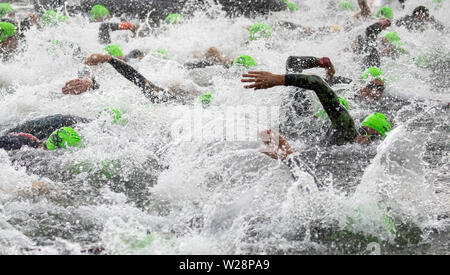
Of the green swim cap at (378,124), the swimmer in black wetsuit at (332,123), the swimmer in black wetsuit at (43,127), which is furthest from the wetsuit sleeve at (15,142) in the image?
the green swim cap at (378,124)

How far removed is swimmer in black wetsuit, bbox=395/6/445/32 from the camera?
33.6 ft

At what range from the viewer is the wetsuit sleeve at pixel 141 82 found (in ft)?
19.8

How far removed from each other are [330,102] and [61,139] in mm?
2748

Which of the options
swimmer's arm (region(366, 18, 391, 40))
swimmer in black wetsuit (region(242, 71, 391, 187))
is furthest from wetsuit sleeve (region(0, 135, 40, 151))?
swimmer's arm (region(366, 18, 391, 40))

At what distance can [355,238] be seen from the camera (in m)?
3.88

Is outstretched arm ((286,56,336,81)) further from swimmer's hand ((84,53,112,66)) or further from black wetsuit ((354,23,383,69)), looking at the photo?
swimmer's hand ((84,53,112,66))

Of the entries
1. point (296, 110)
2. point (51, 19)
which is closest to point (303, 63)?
point (296, 110)

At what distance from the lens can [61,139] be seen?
5.18 m

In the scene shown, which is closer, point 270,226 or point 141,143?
point 270,226

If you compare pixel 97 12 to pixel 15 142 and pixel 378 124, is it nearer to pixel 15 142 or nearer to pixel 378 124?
pixel 15 142

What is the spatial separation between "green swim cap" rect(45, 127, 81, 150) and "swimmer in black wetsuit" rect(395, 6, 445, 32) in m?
7.61
